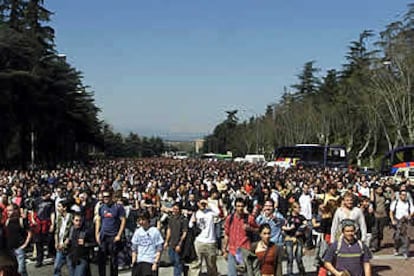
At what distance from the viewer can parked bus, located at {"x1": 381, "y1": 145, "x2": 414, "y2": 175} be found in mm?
44188

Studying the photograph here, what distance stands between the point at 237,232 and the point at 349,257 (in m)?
3.33

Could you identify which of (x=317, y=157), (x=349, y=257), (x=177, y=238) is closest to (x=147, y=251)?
(x=177, y=238)

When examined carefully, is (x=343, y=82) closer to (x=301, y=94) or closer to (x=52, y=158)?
(x=301, y=94)

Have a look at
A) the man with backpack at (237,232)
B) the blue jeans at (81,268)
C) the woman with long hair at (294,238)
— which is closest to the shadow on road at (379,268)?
the woman with long hair at (294,238)

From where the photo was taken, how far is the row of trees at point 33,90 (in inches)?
2004

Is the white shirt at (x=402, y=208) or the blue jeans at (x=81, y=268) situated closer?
the blue jeans at (x=81, y=268)

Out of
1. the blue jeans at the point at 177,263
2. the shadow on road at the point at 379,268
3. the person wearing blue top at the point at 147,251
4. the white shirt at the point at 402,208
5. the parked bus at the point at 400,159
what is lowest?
the shadow on road at the point at 379,268

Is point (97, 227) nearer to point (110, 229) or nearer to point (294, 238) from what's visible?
point (110, 229)

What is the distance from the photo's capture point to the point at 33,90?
5384cm

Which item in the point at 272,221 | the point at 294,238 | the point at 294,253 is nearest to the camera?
the point at 272,221

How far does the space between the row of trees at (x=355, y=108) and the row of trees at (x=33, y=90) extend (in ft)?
77.4

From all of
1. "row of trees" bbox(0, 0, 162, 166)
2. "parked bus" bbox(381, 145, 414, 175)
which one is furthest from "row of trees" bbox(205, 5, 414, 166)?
"row of trees" bbox(0, 0, 162, 166)

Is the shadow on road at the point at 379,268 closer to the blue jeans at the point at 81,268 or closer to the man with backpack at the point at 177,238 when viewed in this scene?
the man with backpack at the point at 177,238

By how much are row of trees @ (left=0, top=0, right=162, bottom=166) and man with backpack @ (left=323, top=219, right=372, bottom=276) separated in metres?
38.3
